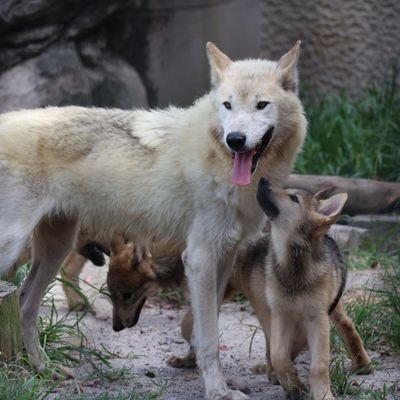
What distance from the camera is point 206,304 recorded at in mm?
5641

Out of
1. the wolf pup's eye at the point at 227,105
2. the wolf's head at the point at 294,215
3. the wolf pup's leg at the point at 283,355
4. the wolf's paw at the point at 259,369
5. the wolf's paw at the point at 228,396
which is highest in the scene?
Answer: the wolf pup's eye at the point at 227,105

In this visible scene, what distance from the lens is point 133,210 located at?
19.2 feet

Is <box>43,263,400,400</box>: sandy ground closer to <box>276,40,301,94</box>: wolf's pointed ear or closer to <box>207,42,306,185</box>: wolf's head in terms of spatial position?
<box>207,42,306,185</box>: wolf's head

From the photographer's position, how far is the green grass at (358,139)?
9516 millimetres

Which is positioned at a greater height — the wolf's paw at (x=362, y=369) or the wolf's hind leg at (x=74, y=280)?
the wolf's paw at (x=362, y=369)

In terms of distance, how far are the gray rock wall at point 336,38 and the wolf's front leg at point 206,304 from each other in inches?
248

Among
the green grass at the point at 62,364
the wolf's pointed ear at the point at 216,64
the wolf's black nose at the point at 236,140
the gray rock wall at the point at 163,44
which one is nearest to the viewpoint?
the green grass at the point at 62,364

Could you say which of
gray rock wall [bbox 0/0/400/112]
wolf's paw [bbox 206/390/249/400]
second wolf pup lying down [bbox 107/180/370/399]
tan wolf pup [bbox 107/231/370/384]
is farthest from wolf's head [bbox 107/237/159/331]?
gray rock wall [bbox 0/0/400/112]

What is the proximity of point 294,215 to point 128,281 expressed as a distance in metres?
1.65

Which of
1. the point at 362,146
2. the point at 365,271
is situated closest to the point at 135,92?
the point at 362,146

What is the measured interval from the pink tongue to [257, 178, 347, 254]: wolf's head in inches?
3.7

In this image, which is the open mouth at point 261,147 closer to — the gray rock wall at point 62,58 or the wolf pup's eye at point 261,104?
the wolf pup's eye at point 261,104

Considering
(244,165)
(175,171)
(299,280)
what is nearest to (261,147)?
(244,165)

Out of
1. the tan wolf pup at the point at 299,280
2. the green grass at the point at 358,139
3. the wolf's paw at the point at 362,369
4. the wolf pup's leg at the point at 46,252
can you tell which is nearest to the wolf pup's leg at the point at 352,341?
the wolf's paw at the point at 362,369
